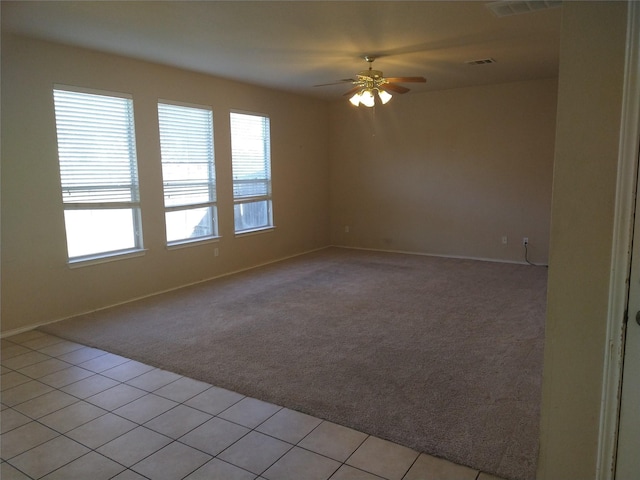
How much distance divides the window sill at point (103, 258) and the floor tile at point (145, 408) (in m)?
2.10

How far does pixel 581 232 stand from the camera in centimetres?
133

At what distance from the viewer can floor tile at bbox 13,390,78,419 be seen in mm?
2633

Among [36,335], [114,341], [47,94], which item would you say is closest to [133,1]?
[47,94]

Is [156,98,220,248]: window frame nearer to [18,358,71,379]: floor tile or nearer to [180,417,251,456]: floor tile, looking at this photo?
[18,358,71,379]: floor tile

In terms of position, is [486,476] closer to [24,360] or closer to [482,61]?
[24,360]

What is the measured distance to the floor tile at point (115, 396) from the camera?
8.93 ft

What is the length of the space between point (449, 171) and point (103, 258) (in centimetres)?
493

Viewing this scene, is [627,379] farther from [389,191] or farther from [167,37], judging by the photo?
[389,191]

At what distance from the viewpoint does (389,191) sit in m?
7.40

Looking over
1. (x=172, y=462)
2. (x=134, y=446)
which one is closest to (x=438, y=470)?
(x=172, y=462)

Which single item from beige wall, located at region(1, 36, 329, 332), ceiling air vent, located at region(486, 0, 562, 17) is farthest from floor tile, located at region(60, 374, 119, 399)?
ceiling air vent, located at region(486, 0, 562, 17)

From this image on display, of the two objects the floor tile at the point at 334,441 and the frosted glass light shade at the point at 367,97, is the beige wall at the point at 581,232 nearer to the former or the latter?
the floor tile at the point at 334,441

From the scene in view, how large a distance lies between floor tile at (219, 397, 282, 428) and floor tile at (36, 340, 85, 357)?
1687 millimetres

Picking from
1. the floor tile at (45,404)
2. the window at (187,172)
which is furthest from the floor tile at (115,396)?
the window at (187,172)
